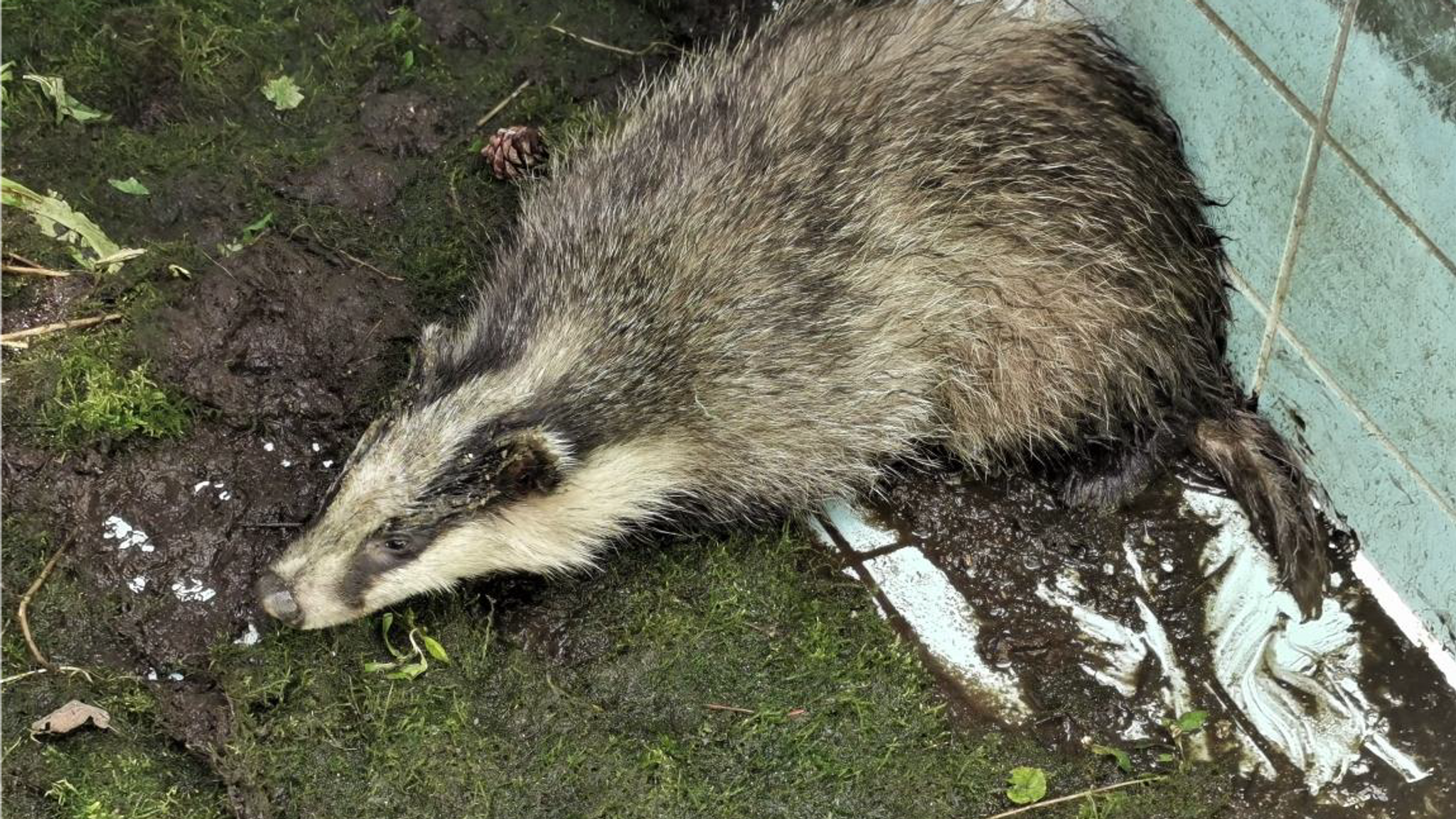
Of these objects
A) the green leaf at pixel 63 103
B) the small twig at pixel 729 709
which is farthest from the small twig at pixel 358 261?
the small twig at pixel 729 709

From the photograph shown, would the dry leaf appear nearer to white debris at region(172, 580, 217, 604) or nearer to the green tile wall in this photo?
white debris at region(172, 580, 217, 604)

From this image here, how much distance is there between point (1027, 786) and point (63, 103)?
12.4 feet

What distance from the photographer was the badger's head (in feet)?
12.7

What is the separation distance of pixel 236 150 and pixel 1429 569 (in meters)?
3.93

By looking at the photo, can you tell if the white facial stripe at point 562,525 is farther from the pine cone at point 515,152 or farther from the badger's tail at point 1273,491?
the badger's tail at point 1273,491

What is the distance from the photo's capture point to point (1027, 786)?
380 cm

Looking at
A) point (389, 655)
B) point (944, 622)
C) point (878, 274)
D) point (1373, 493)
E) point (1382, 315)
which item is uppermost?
point (1382, 315)

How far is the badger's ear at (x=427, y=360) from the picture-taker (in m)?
4.07

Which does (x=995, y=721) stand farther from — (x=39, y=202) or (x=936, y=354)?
(x=39, y=202)

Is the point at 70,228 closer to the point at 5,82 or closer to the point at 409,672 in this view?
the point at 5,82

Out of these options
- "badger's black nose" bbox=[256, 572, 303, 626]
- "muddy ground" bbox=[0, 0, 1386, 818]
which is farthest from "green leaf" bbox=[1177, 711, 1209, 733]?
"badger's black nose" bbox=[256, 572, 303, 626]

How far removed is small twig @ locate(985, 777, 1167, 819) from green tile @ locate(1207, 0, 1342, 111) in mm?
1801

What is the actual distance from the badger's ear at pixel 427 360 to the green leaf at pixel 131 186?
1.23m

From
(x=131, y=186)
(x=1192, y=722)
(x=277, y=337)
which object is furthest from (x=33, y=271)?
(x=1192, y=722)
